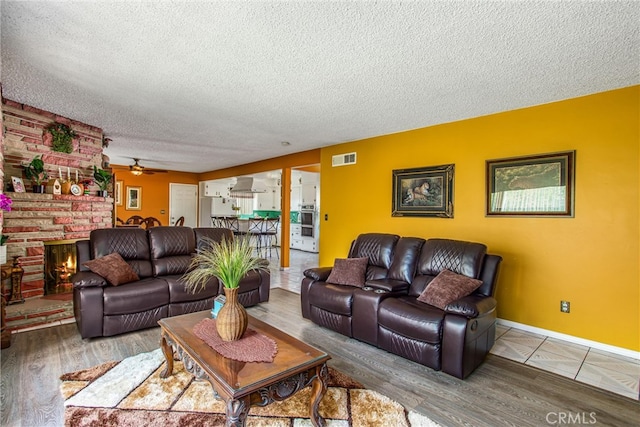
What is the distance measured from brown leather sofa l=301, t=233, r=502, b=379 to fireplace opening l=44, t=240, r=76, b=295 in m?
3.29

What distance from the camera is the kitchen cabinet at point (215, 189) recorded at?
9.81 meters

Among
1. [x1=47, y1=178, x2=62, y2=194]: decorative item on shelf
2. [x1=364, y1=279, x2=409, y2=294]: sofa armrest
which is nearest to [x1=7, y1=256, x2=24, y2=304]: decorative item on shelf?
[x1=47, y1=178, x2=62, y2=194]: decorative item on shelf

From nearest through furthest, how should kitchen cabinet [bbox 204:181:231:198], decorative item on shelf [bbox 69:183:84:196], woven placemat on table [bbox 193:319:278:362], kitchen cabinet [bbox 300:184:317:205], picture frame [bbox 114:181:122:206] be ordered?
woven placemat on table [bbox 193:319:278:362] < decorative item on shelf [bbox 69:183:84:196] < picture frame [bbox 114:181:122:206] < kitchen cabinet [bbox 300:184:317:205] < kitchen cabinet [bbox 204:181:231:198]

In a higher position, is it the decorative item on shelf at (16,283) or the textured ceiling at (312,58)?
the textured ceiling at (312,58)

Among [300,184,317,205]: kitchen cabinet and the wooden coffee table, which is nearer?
the wooden coffee table

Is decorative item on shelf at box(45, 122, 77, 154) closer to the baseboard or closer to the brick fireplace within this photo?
the brick fireplace

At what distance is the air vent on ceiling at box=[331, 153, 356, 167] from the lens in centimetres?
518

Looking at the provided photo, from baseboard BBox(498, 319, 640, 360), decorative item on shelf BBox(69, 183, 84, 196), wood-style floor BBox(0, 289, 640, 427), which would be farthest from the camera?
decorative item on shelf BBox(69, 183, 84, 196)

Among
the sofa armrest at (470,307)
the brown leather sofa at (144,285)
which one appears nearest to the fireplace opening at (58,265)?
the brown leather sofa at (144,285)

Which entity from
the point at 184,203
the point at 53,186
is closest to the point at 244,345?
the point at 53,186

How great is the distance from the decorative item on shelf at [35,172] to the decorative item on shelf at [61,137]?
0.29 metres

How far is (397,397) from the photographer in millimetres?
2107

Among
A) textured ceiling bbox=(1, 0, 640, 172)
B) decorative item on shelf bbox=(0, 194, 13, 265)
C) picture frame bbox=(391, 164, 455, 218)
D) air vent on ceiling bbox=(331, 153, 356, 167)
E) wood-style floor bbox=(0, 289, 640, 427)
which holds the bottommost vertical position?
wood-style floor bbox=(0, 289, 640, 427)

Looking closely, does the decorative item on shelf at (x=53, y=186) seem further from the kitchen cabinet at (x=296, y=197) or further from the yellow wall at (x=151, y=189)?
the kitchen cabinet at (x=296, y=197)
